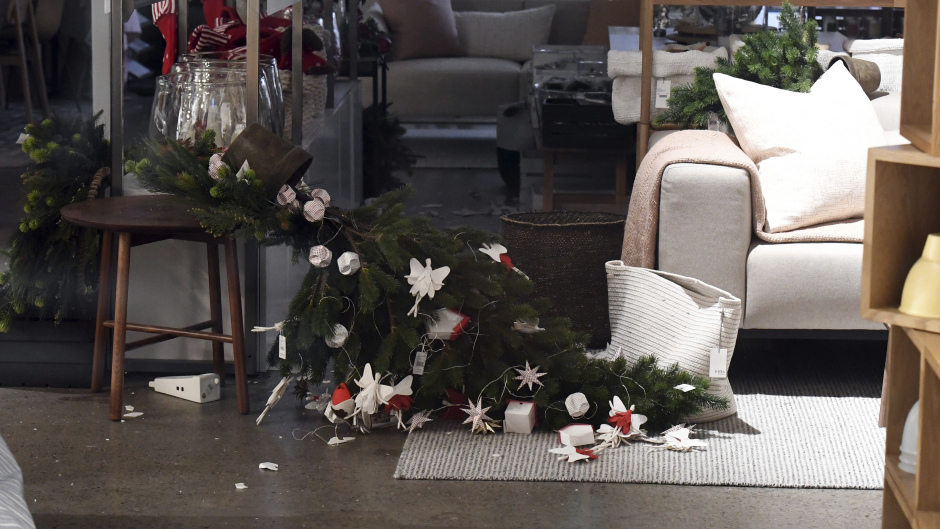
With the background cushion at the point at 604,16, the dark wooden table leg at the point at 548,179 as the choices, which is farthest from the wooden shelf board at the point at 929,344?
the background cushion at the point at 604,16

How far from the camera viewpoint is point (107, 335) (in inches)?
113

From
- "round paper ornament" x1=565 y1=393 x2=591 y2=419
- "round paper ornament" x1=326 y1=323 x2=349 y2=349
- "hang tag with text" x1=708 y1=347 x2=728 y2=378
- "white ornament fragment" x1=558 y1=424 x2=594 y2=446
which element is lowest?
"white ornament fragment" x1=558 y1=424 x2=594 y2=446

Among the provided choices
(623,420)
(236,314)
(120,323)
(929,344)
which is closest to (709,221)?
(623,420)

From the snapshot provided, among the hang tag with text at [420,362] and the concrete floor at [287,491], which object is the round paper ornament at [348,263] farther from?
the concrete floor at [287,491]

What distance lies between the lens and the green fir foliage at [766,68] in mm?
3301

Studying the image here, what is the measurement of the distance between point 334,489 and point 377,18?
14.6 feet

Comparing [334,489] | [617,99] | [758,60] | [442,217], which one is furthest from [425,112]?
[334,489]

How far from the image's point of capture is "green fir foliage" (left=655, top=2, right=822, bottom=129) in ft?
10.8

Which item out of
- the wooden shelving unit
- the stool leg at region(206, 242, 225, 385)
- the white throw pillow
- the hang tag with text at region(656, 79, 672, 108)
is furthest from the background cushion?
the wooden shelving unit

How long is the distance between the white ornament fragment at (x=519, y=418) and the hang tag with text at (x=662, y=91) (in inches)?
59.2

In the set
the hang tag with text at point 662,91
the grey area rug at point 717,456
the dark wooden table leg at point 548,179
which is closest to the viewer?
the grey area rug at point 717,456

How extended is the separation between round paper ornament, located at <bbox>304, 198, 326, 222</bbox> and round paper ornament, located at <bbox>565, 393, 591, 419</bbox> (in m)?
0.70

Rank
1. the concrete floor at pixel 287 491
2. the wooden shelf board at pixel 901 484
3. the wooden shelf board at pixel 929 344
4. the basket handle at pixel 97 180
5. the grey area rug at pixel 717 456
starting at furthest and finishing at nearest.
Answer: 1. the basket handle at pixel 97 180
2. the grey area rug at pixel 717 456
3. the concrete floor at pixel 287 491
4. the wooden shelf board at pixel 901 484
5. the wooden shelf board at pixel 929 344

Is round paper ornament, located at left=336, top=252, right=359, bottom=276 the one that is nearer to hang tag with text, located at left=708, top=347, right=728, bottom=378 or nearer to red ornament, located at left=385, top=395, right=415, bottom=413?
red ornament, located at left=385, top=395, right=415, bottom=413
